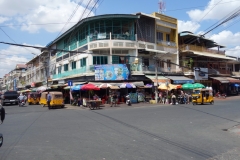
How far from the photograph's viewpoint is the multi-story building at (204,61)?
40219 mm

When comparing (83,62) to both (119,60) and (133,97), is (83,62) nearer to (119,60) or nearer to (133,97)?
(119,60)

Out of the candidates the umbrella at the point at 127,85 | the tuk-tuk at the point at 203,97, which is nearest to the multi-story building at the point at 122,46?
the umbrella at the point at 127,85

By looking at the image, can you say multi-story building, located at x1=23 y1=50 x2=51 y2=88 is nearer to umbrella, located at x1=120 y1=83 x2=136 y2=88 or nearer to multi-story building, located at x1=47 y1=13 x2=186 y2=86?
multi-story building, located at x1=47 y1=13 x2=186 y2=86

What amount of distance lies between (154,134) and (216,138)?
94.8 inches

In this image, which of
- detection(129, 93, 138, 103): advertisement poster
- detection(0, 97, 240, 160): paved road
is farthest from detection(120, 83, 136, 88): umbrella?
detection(0, 97, 240, 160): paved road

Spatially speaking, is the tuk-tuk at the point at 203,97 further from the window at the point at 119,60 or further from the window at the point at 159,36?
the window at the point at 159,36

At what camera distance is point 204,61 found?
41094mm

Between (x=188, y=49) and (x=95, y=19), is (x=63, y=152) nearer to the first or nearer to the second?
(x=95, y=19)

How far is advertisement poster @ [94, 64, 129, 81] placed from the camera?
30766 mm

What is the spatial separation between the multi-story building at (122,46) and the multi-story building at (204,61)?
9.58 feet

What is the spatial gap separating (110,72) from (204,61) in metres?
18.7

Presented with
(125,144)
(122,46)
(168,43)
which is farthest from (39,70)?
(125,144)

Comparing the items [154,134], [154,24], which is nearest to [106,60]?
[154,24]

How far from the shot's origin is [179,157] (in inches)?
264
